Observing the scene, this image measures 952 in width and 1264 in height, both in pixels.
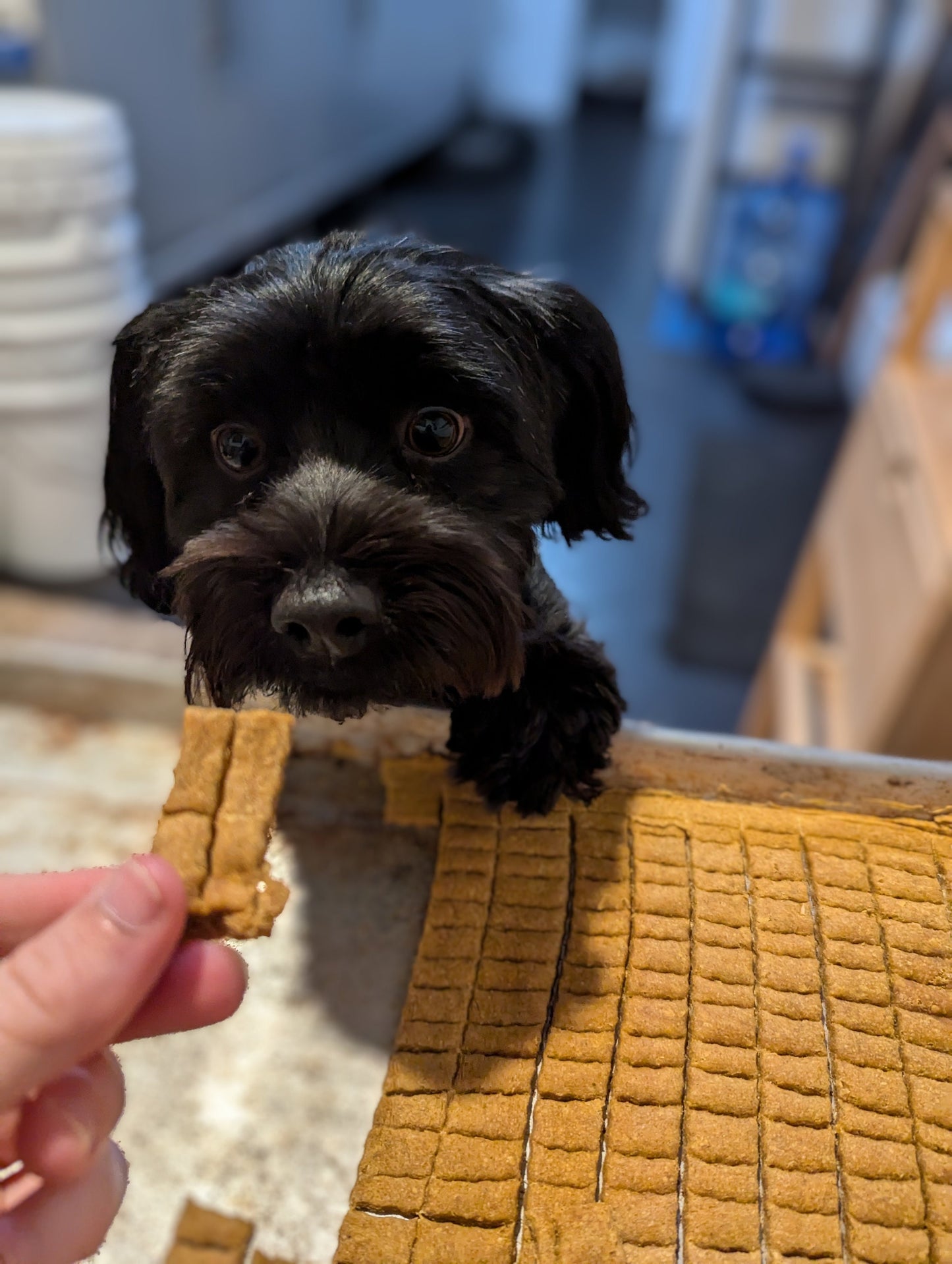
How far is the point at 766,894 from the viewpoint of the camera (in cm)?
66

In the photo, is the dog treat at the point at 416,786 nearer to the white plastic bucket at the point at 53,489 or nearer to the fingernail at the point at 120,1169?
the fingernail at the point at 120,1169

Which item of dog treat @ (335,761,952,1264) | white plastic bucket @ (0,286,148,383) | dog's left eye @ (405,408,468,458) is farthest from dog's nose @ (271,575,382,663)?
white plastic bucket @ (0,286,148,383)

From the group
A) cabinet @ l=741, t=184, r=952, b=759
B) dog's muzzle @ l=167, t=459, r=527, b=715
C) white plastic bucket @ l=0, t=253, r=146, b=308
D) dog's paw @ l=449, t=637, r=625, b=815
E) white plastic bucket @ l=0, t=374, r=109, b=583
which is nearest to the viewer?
dog's muzzle @ l=167, t=459, r=527, b=715

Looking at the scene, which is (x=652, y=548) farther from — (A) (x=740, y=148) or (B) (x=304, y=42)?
(B) (x=304, y=42)

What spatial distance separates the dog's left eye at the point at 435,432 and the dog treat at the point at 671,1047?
267mm

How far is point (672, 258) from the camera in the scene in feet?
10.9

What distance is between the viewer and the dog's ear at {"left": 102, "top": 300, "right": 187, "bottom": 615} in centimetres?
65

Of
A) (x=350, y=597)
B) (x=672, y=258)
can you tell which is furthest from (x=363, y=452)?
(x=672, y=258)

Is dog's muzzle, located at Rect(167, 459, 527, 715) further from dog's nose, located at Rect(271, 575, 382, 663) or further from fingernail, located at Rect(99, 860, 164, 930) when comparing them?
fingernail, located at Rect(99, 860, 164, 930)

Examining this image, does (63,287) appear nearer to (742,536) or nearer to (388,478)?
(388,478)

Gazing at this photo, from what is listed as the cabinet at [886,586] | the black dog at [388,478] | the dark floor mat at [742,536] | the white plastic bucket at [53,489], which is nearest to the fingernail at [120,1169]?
the black dog at [388,478]

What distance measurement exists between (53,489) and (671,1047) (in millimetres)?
1660

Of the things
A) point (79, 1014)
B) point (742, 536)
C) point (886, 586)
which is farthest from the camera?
point (742, 536)

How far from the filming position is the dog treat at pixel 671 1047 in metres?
0.54
